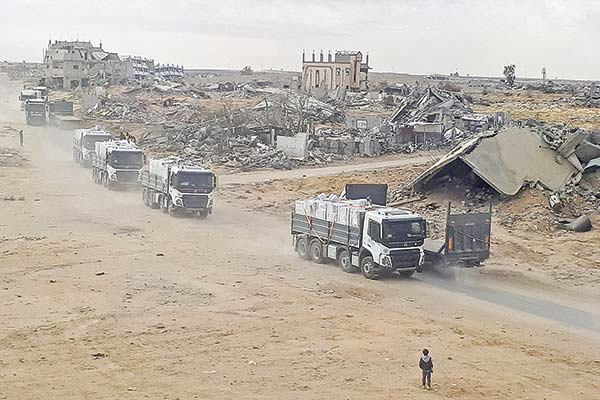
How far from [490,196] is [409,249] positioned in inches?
554

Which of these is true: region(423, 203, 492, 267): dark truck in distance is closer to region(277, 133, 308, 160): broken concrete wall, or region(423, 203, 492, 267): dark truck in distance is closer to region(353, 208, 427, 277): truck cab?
region(353, 208, 427, 277): truck cab

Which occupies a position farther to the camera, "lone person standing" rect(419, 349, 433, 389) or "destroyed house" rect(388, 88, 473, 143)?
"destroyed house" rect(388, 88, 473, 143)

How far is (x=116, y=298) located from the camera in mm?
24344

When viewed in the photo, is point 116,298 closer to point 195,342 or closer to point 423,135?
point 195,342

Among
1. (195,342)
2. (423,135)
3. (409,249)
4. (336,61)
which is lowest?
(195,342)

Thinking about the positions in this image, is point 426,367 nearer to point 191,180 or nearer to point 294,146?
point 191,180

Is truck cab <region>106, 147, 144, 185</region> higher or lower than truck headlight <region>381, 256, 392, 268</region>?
higher

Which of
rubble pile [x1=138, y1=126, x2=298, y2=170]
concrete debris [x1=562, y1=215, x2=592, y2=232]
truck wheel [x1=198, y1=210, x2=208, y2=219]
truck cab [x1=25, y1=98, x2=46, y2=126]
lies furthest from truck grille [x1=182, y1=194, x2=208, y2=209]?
truck cab [x1=25, y1=98, x2=46, y2=126]

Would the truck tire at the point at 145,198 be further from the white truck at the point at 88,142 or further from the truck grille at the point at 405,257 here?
the truck grille at the point at 405,257

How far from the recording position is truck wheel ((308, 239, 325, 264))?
1173 inches

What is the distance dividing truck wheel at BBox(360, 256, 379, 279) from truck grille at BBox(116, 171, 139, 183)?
2283cm

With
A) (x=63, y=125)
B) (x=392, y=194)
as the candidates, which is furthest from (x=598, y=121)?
(x=63, y=125)

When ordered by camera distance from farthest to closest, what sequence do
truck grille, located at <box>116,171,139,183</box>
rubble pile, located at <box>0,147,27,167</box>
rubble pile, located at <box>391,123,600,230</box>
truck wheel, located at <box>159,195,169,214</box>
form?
rubble pile, located at <box>0,147,27,167</box>, truck grille, located at <box>116,171,139,183</box>, truck wheel, located at <box>159,195,169,214</box>, rubble pile, located at <box>391,123,600,230</box>

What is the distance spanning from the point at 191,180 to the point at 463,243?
15254 millimetres
